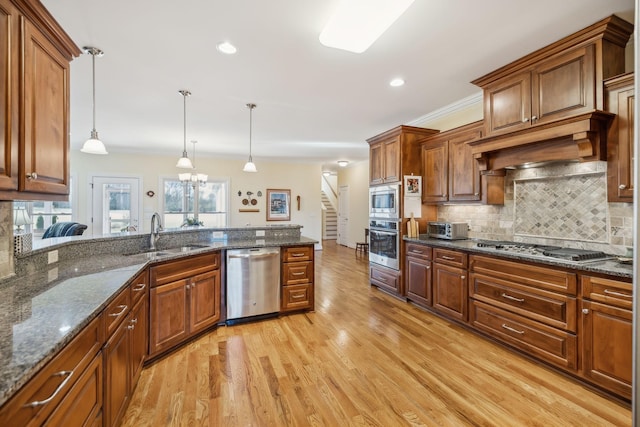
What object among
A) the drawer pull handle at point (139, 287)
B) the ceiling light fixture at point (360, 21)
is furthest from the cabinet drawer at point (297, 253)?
the ceiling light fixture at point (360, 21)

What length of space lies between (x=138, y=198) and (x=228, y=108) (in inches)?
176

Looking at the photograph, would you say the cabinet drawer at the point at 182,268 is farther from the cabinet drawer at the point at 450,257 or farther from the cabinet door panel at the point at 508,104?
the cabinet door panel at the point at 508,104

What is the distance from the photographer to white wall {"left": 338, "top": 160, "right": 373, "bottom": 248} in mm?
8648

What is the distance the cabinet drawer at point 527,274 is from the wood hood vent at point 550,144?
0.93 m

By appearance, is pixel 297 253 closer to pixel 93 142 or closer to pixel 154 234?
pixel 154 234

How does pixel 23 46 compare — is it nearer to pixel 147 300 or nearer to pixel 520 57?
pixel 147 300

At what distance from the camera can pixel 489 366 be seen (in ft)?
7.94

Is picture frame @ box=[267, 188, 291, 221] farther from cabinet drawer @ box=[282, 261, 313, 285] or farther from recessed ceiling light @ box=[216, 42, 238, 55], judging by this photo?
recessed ceiling light @ box=[216, 42, 238, 55]

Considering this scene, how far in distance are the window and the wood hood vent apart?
6340mm

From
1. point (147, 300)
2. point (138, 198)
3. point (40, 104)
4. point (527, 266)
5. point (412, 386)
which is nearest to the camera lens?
point (40, 104)

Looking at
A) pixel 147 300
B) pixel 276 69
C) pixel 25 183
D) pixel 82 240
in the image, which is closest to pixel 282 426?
pixel 147 300

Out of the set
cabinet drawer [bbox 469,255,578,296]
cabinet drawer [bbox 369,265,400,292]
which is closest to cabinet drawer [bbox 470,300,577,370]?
cabinet drawer [bbox 469,255,578,296]

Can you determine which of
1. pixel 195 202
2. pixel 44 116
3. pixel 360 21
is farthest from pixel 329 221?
pixel 44 116

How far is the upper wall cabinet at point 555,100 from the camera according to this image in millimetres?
2176
